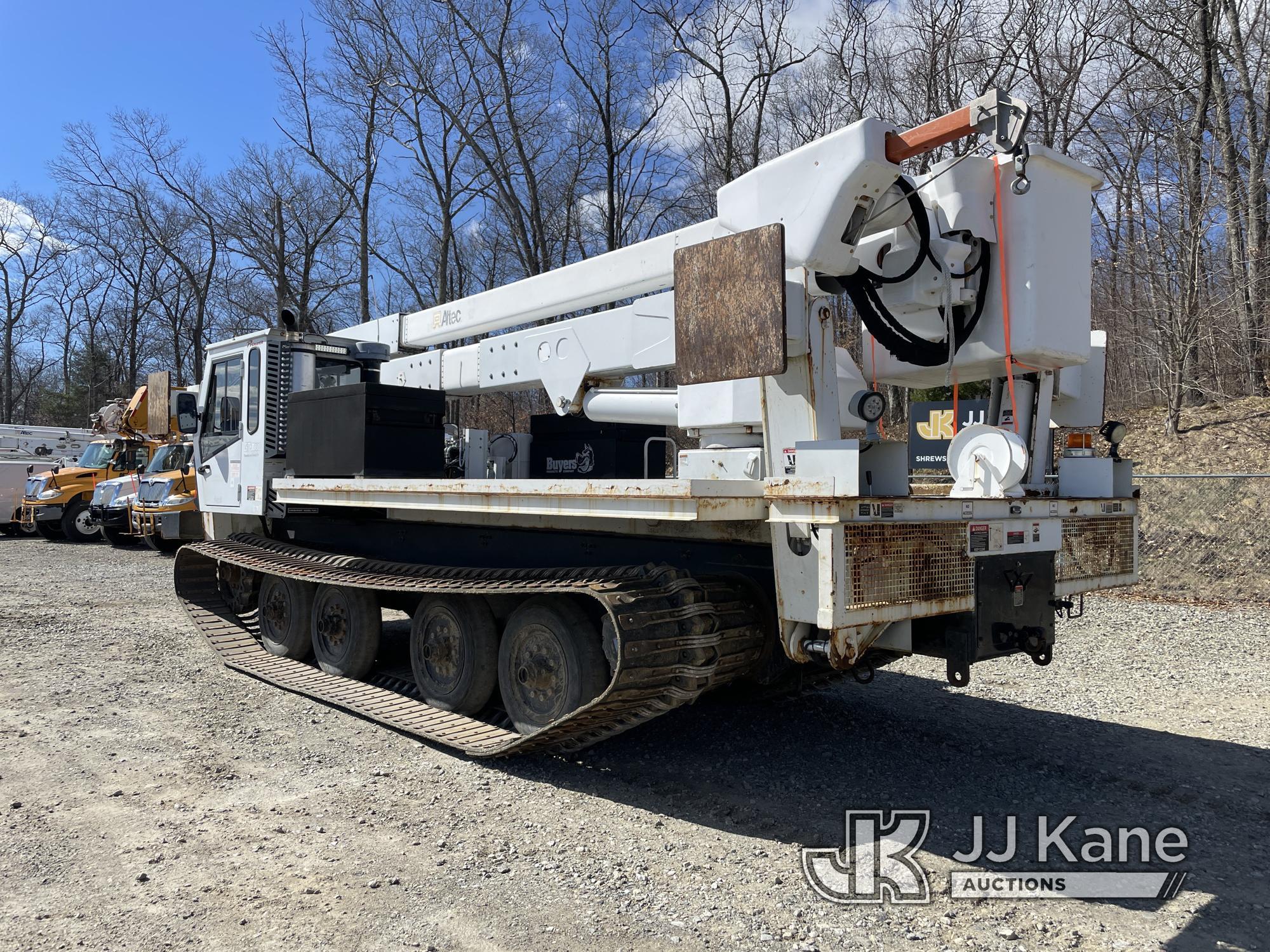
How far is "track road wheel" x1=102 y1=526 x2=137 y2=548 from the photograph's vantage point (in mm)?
19594

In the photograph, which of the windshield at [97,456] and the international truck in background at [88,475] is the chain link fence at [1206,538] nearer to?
the international truck in background at [88,475]

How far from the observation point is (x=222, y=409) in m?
8.42

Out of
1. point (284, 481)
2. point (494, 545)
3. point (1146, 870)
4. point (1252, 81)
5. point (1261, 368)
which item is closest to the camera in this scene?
point (1146, 870)

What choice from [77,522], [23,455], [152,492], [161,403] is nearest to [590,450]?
[161,403]

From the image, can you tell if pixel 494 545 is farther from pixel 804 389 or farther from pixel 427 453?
pixel 804 389

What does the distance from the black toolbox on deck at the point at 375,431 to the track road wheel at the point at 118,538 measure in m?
14.6

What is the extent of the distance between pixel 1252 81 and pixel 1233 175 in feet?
7.57

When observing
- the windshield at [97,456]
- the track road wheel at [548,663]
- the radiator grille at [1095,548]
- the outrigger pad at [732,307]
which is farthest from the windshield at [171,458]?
the radiator grille at [1095,548]

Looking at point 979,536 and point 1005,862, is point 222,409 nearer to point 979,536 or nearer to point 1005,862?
point 979,536

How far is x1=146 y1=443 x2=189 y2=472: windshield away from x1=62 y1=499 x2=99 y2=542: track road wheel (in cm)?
406

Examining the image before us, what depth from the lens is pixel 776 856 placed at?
13.0 ft

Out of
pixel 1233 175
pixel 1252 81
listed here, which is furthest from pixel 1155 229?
pixel 1252 81

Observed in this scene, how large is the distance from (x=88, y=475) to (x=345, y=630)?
17.4 meters

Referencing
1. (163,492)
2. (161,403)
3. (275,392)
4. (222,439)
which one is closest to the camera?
(275,392)
